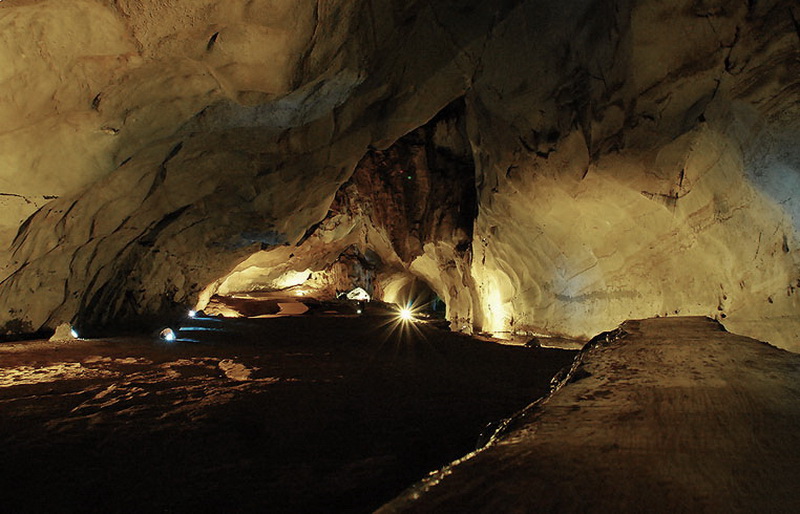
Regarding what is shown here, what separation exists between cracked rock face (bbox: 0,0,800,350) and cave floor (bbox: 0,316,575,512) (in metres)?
2.20

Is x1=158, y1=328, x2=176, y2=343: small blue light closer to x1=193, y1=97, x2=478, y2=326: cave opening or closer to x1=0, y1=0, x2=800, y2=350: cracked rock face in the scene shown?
x1=0, y1=0, x2=800, y2=350: cracked rock face

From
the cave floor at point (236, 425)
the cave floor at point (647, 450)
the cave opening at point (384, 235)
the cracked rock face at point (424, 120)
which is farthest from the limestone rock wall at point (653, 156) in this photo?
the cave opening at point (384, 235)

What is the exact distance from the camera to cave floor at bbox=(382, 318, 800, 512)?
1.20 metres

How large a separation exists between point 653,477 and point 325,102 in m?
6.53

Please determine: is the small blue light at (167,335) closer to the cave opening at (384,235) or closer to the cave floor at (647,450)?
the cave opening at (384,235)

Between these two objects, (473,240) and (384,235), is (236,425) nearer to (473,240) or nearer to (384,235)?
(473,240)

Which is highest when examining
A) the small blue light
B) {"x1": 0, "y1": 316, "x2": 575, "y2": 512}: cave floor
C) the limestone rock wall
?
the limestone rock wall

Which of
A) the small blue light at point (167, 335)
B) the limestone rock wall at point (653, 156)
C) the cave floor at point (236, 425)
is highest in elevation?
the limestone rock wall at point (653, 156)

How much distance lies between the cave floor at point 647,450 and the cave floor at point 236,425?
1.65 feet

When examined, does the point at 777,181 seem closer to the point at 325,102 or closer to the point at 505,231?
the point at 505,231

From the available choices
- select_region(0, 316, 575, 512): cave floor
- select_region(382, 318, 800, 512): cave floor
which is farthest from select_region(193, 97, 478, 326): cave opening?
select_region(382, 318, 800, 512): cave floor

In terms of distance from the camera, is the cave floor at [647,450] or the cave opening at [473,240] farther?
the cave opening at [473,240]

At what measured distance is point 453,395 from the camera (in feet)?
10.7

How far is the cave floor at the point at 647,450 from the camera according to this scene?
1198mm
